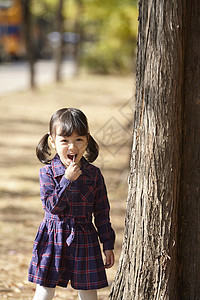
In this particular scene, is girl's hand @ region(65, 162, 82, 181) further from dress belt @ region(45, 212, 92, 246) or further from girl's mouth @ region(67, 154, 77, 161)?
dress belt @ region(45, 212, 92, 246)

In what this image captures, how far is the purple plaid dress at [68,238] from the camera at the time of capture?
311cm

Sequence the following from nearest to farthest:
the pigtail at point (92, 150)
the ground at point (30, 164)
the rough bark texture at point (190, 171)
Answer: the rough bark texture at point (190, 171) < the pigtail at point (92, 150) < the ground at point (30, 164)

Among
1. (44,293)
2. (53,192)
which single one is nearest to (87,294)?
(44,293)

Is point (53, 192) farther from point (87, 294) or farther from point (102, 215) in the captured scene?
point (87, 294)

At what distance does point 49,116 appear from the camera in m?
16.2

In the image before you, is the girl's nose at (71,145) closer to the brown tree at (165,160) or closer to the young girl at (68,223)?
the young girl at (68,223)

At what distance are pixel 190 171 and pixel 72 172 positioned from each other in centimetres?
75

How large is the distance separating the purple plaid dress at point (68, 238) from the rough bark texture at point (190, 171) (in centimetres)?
54

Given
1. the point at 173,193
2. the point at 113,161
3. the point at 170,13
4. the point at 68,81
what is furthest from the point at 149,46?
the point at 68,81

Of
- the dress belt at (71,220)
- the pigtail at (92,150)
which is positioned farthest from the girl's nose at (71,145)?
the dress belt at (71,220)

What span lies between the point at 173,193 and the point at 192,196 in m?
0.17

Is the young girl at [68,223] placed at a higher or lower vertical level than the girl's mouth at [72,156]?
lower

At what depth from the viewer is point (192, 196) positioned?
3.34 metres

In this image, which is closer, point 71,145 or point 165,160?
point 71,145
